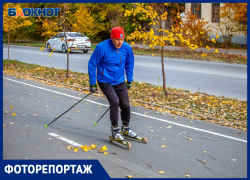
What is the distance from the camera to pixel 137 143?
6086 millimetres

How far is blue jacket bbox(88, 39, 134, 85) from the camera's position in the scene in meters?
5.68

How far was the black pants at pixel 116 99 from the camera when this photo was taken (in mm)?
5750

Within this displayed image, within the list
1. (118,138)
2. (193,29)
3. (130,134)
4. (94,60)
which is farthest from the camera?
(193,29)

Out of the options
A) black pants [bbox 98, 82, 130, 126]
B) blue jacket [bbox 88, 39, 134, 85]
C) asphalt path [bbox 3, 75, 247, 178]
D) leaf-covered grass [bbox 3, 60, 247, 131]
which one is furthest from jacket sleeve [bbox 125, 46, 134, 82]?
leaf-covered grass [bbox 3, 60, 247, 131]

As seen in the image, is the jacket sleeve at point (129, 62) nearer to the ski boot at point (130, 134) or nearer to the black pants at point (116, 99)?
the black pants at point (116, 99)

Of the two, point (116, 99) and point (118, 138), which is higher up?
point (116, 99)

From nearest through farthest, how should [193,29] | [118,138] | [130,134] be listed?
[118,138], [130,134], [193,29]

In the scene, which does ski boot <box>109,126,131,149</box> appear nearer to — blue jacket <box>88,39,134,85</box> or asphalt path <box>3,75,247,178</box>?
asphalt path <box>3,75,247,178</box>

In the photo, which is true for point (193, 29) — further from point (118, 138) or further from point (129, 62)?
point (118, 138)

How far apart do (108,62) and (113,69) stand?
6.0 inches

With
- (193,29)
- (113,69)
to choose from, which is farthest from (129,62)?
(193,29)

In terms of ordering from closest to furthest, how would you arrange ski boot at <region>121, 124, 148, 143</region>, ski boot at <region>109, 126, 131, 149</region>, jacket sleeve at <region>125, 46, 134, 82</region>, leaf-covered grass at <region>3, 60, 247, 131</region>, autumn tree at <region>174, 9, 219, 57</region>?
ski boot at <region>109, 126, 131, 149</region> < jacket sleeve at <region>125, 46, 134, 82</region> < ski boot at <region>121, 124, 148, 143</region> < leaf-covered grass at <region>3, 60, 247, 131</region> < autumn tree at <region>174, 9, 219, 57</region>

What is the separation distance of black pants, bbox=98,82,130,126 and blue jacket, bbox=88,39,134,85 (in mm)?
96

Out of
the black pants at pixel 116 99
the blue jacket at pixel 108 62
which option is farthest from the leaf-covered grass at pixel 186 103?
the blue jacket at pixel 108 62
